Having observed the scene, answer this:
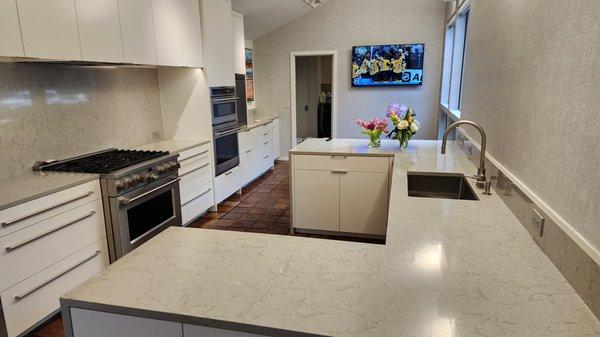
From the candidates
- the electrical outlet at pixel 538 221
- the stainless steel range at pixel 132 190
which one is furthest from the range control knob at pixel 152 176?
the electrical outlet at pixel 538 221

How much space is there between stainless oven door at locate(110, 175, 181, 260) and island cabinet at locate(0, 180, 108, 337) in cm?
11

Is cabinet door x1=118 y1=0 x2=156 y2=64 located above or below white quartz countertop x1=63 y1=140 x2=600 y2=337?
above

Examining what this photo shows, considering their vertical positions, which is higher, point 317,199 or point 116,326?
point 116,326

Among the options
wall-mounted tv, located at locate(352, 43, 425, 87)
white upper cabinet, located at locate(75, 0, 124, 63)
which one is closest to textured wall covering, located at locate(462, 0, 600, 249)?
white upper cabinet, located at locate(75, 0, 124, 63)

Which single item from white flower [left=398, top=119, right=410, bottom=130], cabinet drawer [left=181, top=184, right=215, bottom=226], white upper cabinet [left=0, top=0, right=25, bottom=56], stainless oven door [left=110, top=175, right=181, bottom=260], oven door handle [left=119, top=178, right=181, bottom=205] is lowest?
cabinet drawer [left=181, top=184, right=215, bottom=226]

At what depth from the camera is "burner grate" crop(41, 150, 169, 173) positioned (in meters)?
2.62

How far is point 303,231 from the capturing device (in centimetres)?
359

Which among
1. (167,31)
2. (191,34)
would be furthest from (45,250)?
(191,34)

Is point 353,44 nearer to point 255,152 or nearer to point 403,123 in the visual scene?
point 255,152

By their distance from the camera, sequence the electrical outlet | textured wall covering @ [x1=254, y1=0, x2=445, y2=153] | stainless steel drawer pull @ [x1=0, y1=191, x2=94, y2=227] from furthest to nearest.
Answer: textured wall covering @ [x1=254, y1=0, x2=445, y2=153] → stainless steel drawer pull @ [x1=0, y1=191, x2=94, y2=227] → the electrical outlet

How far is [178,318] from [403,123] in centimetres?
275

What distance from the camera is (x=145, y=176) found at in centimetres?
285

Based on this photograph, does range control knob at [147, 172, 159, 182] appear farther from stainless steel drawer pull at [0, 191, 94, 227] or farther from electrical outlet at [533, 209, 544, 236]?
electrical outlet at [533, 209, 544, 236]

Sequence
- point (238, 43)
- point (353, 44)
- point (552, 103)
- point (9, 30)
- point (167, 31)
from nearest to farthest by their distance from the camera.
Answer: point (552, 103) < point (9, 30) < point (167, 31) < point (238, 43) < point (353, 44)
